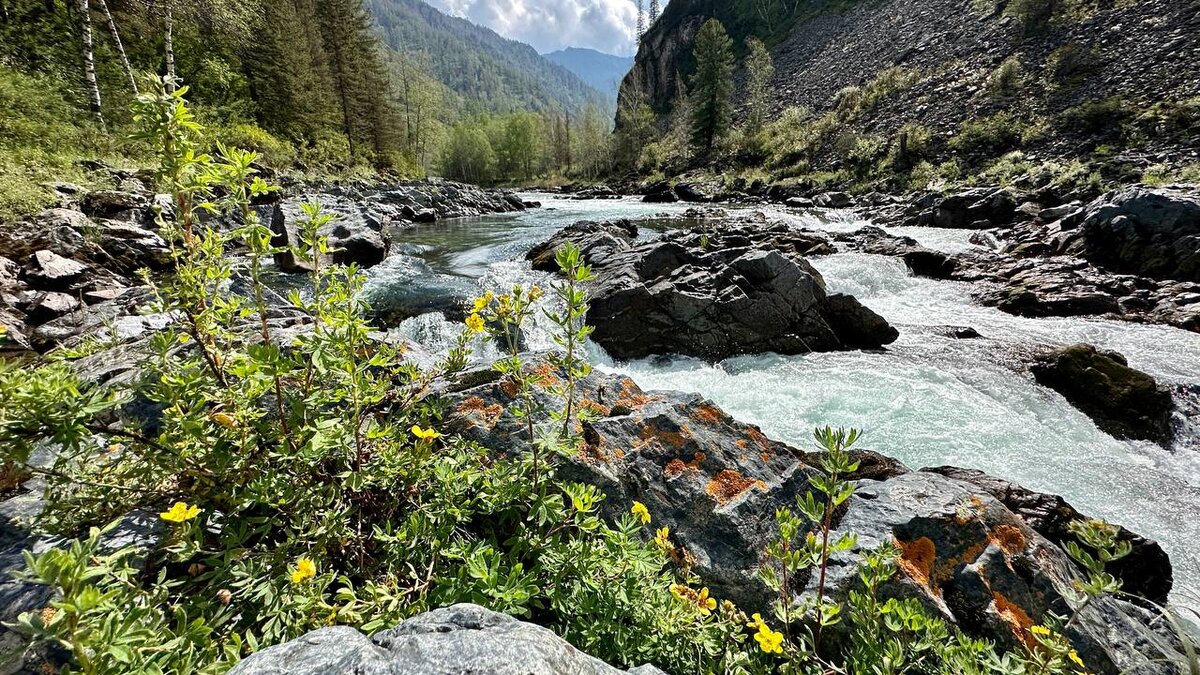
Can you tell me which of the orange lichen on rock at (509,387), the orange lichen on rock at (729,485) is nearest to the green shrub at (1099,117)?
Answer: the orange lichen on rock at (729,485)

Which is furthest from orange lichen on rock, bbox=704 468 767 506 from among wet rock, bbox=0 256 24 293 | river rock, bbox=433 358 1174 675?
wet rock, bbox=0 256 24 293

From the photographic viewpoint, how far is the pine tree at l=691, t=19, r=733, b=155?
53.8 m

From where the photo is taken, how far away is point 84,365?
133 inches

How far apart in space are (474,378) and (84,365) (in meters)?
2.75

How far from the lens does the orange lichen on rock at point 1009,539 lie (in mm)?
3031

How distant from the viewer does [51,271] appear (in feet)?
29.1

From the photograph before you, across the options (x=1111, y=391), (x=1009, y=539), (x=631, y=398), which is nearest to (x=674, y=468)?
(x=631, y=398)

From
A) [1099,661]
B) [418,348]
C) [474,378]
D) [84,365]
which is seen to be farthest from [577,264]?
[84,365]

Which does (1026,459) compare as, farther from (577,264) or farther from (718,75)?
(718,75)

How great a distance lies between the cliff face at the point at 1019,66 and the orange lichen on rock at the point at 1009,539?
86.6 feet

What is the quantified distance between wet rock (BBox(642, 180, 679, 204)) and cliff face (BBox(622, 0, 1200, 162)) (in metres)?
15.7

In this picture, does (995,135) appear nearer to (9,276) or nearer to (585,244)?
(585,244)

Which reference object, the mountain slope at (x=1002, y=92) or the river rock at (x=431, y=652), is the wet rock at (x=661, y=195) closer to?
the mountain slope at (x=1002, y=92)

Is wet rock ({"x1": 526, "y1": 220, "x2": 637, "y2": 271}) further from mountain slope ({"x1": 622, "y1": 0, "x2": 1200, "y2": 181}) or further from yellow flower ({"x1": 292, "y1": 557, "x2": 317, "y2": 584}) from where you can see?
mountain slope ({"x1": 622, "y1": 0, "x2": 1200, "y2": 181})
